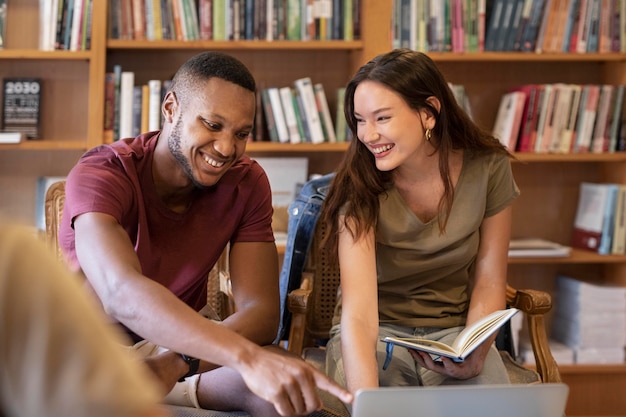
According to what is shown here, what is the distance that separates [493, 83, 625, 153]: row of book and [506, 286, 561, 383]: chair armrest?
1.13 metres

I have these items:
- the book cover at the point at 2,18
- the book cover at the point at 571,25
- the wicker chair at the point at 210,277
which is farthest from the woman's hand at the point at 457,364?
the book cover at the point at 2,18

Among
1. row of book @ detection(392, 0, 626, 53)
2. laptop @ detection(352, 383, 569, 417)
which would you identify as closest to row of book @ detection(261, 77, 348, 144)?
row of book @ detection(392, 0, 626, 53)

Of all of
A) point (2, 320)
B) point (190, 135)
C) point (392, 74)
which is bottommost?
point (2, 320)

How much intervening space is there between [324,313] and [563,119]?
54.1 inches

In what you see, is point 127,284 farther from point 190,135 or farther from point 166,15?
point 166,15

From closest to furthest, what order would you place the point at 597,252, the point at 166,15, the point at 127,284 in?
1. the point at 127,284
2. the point at 166,15
3. the point at 597,252

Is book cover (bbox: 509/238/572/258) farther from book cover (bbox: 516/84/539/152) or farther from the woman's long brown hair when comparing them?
the woman's long brown hair

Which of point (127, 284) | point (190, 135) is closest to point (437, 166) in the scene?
point (190, 135)

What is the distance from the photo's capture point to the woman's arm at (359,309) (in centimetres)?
179

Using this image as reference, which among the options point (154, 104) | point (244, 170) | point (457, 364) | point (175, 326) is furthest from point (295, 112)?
point (175, 326)

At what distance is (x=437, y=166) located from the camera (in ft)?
6.84

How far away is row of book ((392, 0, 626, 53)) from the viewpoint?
3076mm

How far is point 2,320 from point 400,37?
261 cm

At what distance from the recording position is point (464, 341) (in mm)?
1680
